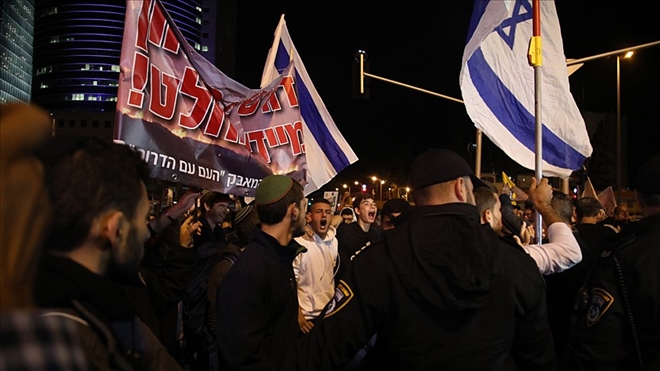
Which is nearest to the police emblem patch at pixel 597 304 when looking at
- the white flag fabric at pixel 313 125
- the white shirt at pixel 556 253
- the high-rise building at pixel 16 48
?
the white shirt at pixel 556 253

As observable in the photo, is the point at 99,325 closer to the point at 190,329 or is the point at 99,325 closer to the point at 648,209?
the point at 648,209

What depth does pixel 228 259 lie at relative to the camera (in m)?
5.04

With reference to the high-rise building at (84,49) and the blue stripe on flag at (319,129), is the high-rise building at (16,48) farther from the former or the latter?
the blue stripe on flag at (319,129)

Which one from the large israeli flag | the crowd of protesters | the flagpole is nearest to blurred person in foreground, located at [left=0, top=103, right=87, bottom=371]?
the crowd of protesters

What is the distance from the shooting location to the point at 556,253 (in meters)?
3.86

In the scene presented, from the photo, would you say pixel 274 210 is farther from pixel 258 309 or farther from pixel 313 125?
pixel 313 125

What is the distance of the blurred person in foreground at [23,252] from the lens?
1.04m

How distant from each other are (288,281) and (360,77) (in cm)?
1406

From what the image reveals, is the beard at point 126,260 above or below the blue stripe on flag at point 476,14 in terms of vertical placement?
below

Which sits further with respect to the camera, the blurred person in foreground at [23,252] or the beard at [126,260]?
the beard at [126,260]

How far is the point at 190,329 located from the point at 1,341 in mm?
4260

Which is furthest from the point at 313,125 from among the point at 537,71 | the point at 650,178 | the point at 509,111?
the point at 650,178

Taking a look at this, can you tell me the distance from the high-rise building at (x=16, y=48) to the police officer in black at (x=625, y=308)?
160 metres

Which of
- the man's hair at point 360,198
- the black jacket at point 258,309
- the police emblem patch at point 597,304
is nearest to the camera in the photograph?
the police emblem patch at point 597,304
